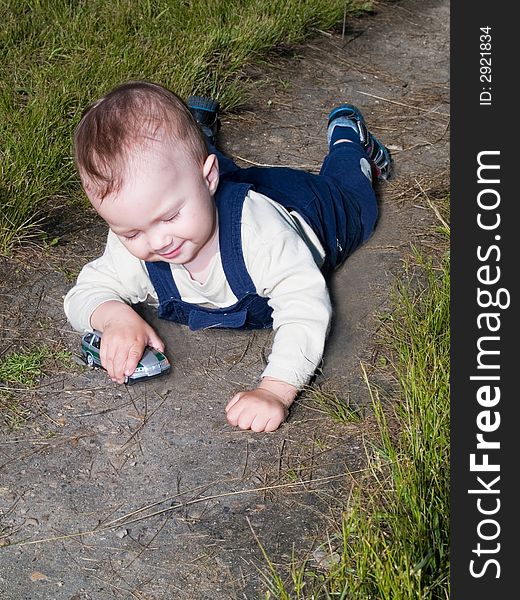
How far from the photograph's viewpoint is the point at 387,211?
→ 13.0ft

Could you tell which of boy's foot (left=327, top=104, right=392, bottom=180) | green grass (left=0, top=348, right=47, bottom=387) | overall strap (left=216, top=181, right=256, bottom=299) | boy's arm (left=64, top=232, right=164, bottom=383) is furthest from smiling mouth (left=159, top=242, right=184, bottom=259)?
boy's foot (left=327, top=104, right=392, bottom=180)

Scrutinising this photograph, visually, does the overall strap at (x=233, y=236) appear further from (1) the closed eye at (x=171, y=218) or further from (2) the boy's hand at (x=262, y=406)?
(2) the boy's hand at (x=262, y=406)

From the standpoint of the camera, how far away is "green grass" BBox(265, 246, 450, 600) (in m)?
2.18

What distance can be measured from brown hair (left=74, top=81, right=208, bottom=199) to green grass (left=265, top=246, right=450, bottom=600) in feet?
2.87

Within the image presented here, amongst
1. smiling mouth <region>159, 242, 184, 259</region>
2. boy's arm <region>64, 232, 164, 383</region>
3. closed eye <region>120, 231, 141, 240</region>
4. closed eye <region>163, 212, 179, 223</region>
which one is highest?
closed eye <region>163, 212, 179, 223</region>

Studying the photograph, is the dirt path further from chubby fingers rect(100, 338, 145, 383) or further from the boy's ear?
the boy's ear

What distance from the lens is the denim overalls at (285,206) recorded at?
124 inches

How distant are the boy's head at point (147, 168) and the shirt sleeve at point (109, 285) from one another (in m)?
0.29

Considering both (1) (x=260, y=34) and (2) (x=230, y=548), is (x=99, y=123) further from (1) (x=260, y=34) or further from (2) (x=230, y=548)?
(1) (x=260, y=34)

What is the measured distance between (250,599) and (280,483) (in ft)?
1.36

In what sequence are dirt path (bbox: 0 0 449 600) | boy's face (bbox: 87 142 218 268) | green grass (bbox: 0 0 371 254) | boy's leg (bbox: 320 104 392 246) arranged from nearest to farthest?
1. dirt path (bbox: 0 0 449 600)
2. boy's face (bbox: 87 142 218 268)
3. boy's leg (bbox: 320 104 392 246)
4. green grass (bbox: 0 0 371 254)

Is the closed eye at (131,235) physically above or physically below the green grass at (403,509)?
above

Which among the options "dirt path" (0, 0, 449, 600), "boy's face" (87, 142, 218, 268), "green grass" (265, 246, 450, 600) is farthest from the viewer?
"boy's face" (87, 142, 218, 268)

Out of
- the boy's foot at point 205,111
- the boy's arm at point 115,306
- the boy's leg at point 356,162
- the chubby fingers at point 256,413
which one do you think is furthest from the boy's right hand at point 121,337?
the boy's foot at point 205,111
